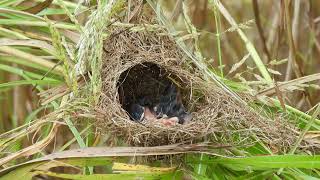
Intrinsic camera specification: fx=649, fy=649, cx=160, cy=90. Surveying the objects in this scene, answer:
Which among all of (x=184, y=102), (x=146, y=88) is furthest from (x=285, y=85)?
(x=146, y=88)

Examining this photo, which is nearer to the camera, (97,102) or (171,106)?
(97,102)

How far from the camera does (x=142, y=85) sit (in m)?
1.90

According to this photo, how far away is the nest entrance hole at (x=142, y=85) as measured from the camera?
72.6 inches

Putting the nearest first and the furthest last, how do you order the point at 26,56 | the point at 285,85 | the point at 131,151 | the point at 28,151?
the point at 131,151
the point at 28,151
the point at 285,85
the point at 26,56

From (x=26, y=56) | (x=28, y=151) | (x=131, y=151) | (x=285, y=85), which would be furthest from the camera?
(x=26, y=56)

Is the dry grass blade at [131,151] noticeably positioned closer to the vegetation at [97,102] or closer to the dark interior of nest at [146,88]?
the vegetation at [97,102]

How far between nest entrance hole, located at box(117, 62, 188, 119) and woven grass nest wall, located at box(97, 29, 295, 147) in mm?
25

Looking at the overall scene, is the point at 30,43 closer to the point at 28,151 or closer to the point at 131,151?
the point at 28,151

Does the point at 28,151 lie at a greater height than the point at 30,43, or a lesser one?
lesser

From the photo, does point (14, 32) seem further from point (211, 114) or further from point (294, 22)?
point (294, 22)

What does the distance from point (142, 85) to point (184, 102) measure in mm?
199

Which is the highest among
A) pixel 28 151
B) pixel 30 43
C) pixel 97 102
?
pixel 30 43

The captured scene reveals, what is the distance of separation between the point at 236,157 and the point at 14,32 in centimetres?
77

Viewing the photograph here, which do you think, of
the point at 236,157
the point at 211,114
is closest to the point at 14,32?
the point at 211,114
